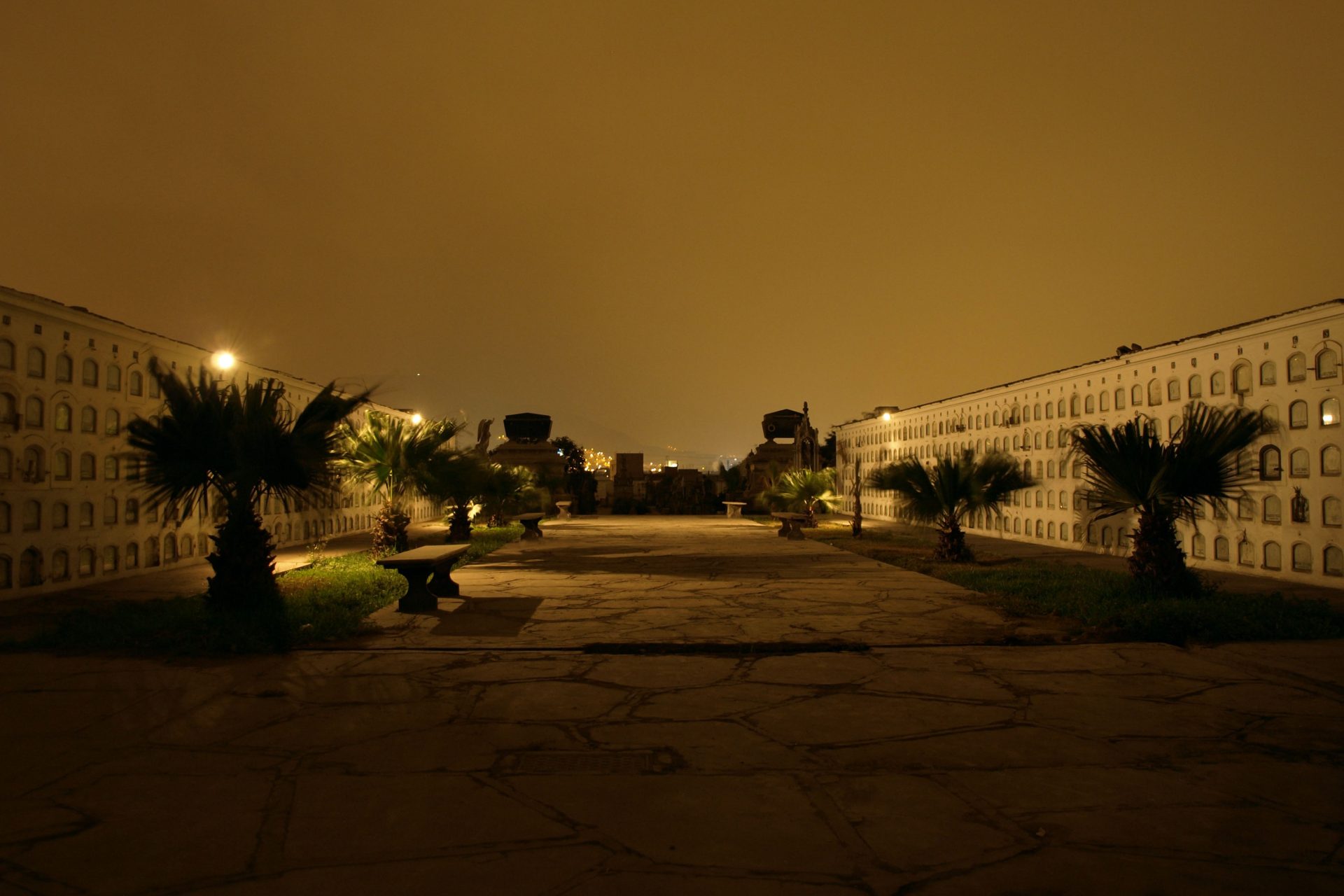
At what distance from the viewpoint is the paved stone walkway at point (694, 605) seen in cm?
814

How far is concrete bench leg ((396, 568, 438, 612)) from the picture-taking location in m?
9.72

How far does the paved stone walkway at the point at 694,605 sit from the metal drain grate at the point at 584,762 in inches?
121

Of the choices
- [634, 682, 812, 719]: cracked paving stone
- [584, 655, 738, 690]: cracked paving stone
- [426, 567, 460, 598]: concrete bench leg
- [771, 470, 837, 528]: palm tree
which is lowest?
[584, 655, 738, 690]: cracked paving stone

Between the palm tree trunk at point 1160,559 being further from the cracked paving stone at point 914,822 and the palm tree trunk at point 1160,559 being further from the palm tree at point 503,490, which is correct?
the palm tree at point 503,490

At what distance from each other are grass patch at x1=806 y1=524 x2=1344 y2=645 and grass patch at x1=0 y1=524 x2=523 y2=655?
733 centimetres

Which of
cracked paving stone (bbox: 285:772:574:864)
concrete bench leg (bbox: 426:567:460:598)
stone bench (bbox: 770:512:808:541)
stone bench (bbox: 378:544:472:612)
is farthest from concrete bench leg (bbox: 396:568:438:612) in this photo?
stone bench (bbox: 770:512:808:541)

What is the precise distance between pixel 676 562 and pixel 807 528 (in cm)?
1005

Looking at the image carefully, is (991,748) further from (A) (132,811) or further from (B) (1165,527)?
(B) (1165,527)

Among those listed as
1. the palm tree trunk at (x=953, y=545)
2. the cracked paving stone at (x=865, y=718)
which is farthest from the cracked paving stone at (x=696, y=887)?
the palm tree trunk at (x=953, y=545)

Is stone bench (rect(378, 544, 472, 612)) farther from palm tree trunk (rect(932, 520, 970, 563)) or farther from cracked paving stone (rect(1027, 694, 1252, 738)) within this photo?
palm tree trunk (rect(932, 520, 970, 563))

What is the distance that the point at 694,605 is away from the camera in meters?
10.2

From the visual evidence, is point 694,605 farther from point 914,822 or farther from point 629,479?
point 629,479

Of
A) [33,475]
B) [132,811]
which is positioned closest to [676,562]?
[33,475]

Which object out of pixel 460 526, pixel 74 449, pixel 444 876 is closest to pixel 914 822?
pixel 444 876
